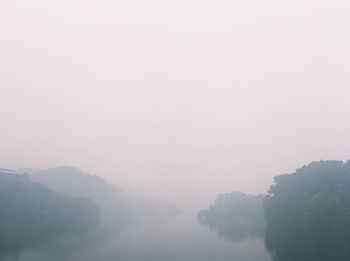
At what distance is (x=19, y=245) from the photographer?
150ft

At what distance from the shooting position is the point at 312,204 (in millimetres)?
71875

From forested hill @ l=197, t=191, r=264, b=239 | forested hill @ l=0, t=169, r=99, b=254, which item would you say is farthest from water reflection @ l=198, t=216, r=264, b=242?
forested hill @ l=197, t=191, r=264, b=239

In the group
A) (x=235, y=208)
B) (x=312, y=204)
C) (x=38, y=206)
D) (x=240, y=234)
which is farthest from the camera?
(x=235, y=208)

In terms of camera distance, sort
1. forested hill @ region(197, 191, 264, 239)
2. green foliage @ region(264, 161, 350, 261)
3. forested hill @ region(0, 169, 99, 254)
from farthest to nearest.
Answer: forested hill @ region(197, 191, 264, 239) < forested hill @ region(0, 169, 99, 254) < green foliage @ region(264, 161, 350, 261)

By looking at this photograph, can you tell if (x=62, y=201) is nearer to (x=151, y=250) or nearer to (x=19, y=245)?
(x=19, y=245)

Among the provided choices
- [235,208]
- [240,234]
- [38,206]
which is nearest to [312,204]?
[240,234]

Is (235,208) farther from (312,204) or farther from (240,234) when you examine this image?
(312,204)

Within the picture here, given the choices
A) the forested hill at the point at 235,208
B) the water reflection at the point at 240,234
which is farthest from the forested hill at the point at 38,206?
the forested hill at the point at 235,208

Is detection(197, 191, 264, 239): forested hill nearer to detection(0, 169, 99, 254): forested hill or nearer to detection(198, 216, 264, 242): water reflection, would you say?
detection(198, 216, 264, 242): water reflection

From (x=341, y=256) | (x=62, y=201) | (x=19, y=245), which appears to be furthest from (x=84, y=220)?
(x=341, y=256)

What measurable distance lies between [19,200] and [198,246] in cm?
6438

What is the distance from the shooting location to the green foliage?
66312 millimetres

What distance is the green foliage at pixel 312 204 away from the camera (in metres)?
66.3

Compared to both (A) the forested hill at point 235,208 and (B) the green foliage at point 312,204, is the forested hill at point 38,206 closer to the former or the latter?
(B) the green foliage at point 312,204
